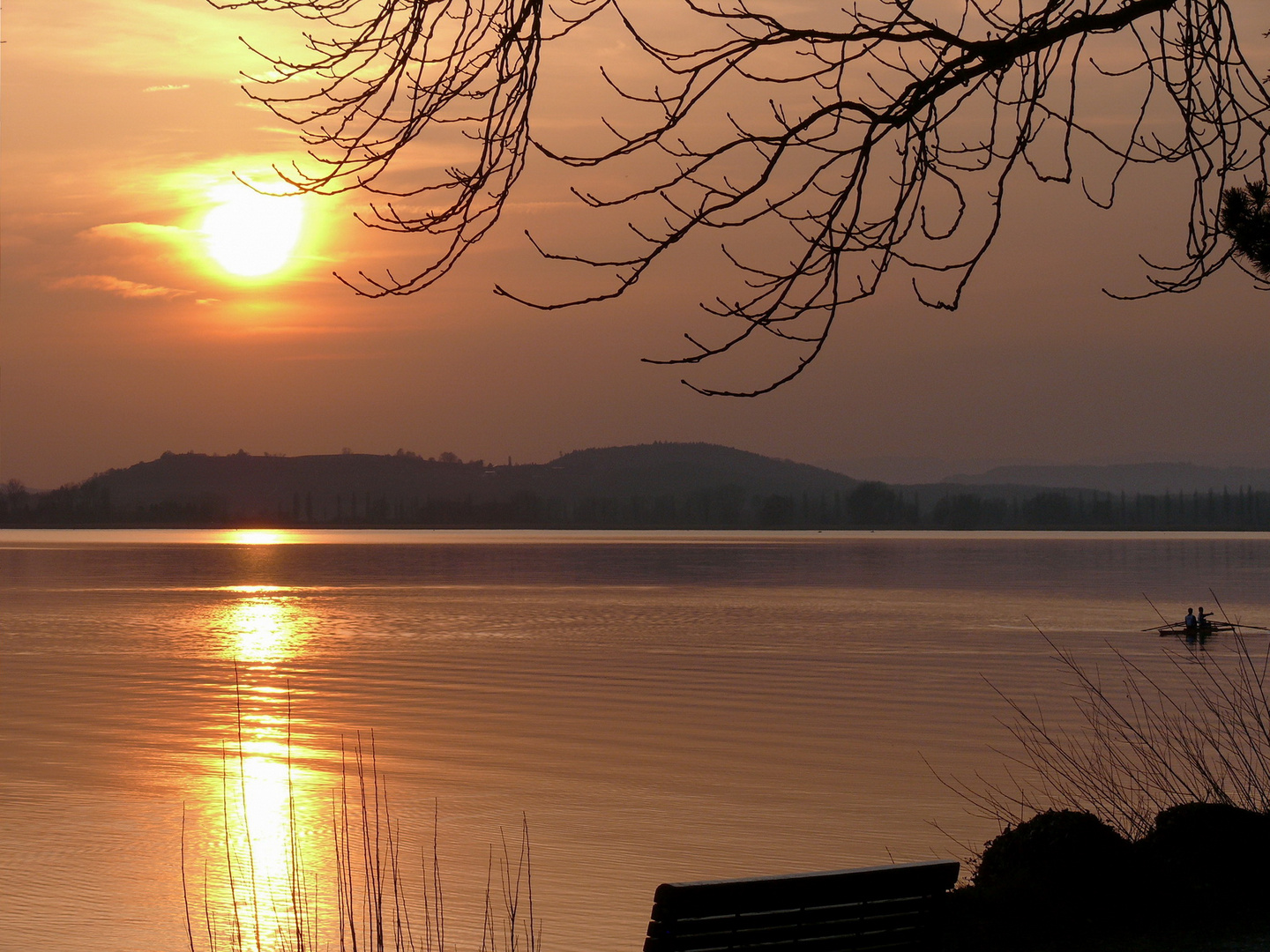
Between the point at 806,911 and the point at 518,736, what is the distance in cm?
1528

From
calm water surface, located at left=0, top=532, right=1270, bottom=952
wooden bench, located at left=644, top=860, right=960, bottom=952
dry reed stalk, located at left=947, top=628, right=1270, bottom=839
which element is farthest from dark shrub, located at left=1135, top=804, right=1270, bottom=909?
calm water surface, located at left=0, top=532, right=1270, bottom=952

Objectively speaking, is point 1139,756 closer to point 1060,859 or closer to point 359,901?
point 359,901

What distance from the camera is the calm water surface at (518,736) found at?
1276cm

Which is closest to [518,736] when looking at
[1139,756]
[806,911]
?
[1139,756]

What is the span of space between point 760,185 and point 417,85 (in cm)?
192

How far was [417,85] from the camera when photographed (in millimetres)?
7418

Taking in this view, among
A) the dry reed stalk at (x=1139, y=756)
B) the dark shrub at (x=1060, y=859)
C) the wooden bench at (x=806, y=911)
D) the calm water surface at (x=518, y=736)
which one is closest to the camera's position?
the wooden bench at (x=806, y=911)

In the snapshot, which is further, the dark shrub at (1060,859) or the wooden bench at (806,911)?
the dark shrub at (1060,859)

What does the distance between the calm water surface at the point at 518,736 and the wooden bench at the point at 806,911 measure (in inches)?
219

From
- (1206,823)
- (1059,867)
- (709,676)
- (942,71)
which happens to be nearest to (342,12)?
(942,71)

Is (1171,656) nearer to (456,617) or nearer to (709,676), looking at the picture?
(709,676)

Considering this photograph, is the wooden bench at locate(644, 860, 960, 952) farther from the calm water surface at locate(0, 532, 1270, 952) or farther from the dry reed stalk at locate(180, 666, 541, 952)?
the calm water surface at locate(0, 532, 1270, 952)

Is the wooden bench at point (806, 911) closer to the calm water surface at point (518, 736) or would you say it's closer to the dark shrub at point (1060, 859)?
the dark shrub at point (1060, 859)

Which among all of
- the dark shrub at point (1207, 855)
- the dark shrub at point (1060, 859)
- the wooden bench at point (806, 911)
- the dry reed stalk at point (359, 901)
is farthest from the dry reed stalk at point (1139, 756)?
the dry reed stalk at point (359, 901)
